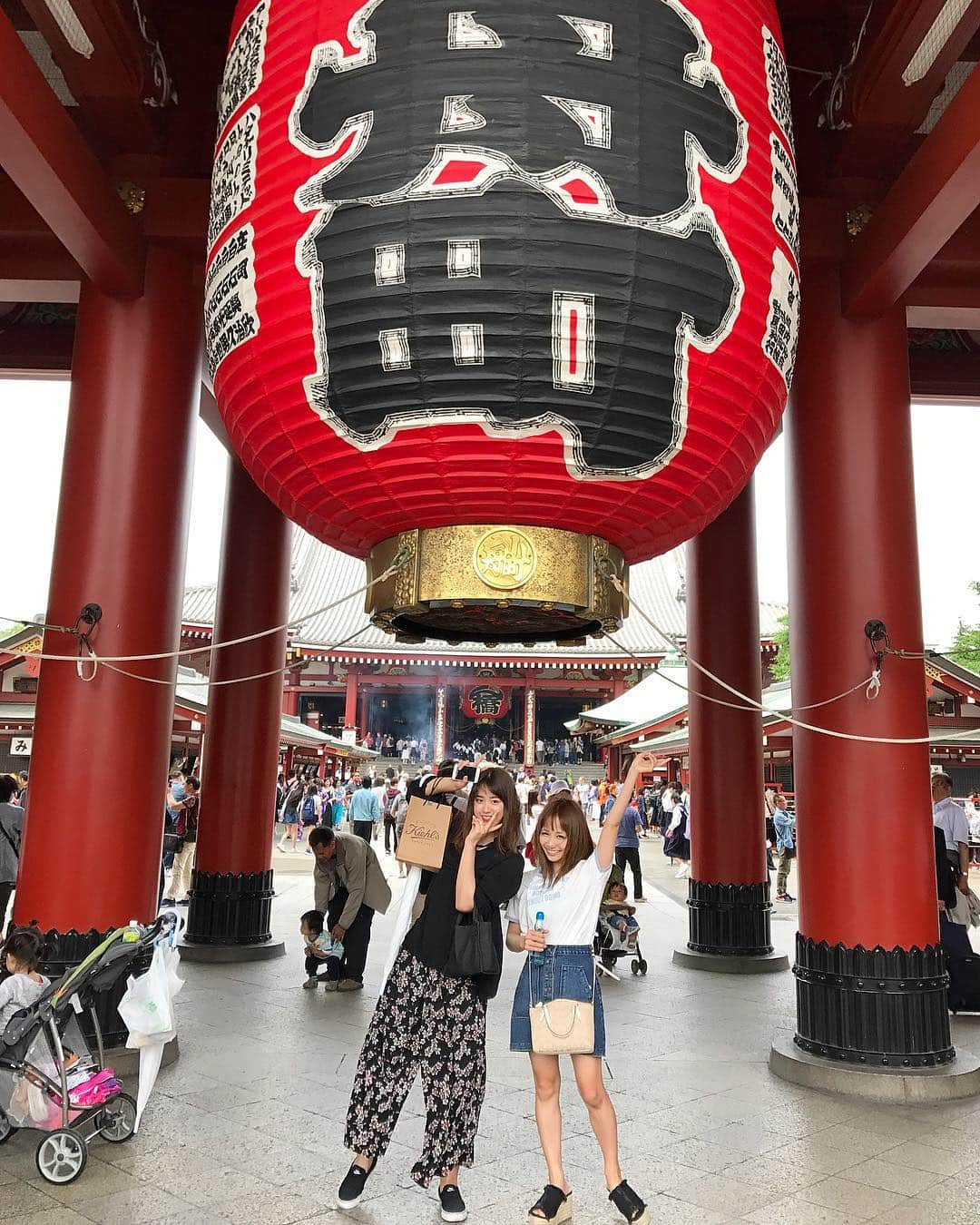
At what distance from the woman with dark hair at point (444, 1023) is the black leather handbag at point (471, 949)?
0.04ft

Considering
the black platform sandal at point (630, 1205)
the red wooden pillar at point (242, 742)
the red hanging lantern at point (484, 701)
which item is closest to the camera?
the black platform sandal at point (630, 1205)

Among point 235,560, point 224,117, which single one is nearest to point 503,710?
point 235,560

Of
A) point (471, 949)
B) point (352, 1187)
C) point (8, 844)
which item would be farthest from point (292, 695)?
point (471, 949)

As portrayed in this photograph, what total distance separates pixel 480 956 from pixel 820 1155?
1701 mm

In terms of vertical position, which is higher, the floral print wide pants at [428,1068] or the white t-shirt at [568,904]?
the white t-shirt at [568,904]

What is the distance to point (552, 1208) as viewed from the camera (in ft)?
9.91

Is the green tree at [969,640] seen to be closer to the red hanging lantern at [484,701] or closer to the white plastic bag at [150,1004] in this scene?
the red hanging lantern at [484,701]

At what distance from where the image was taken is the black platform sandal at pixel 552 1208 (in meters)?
3.02

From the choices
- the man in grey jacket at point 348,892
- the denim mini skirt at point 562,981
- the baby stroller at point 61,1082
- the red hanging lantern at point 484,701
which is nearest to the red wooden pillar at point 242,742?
the man in grey jacket at point 348,892

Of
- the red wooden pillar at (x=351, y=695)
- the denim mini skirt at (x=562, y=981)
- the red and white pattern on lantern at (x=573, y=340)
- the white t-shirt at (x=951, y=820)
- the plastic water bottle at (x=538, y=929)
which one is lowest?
the denim mini skirt at (x=562, y=981)

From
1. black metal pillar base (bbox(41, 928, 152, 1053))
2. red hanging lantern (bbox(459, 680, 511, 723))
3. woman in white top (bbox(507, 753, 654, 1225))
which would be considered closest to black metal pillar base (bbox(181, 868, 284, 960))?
black metal pillar base (bbox(41, 928, 152, 1053))

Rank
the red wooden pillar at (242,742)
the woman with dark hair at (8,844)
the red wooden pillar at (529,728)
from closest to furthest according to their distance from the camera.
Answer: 1. the woman with dark hair at (8,844)
2. the red wooden pillar at (242,742)
3. the red wooden pillar at (529,728)

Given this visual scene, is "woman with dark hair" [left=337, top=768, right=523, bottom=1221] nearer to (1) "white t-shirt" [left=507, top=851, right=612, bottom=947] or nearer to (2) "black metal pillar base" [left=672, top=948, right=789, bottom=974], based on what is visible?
(1) "white t-shirt" [left=507, top=851, right=612, bottom=947]

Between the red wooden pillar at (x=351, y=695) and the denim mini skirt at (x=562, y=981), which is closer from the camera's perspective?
the denim mini skirt at (x=562, y=981)
